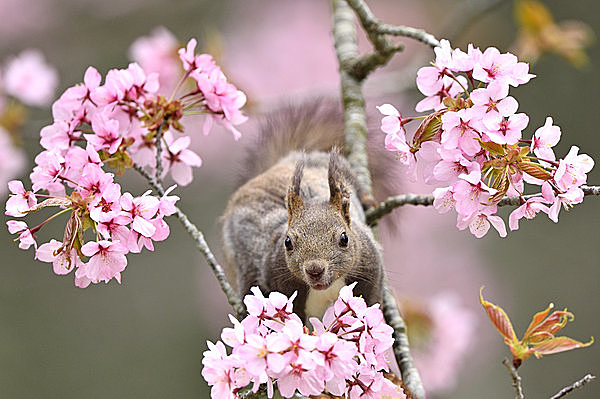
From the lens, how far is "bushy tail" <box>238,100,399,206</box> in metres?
2.90

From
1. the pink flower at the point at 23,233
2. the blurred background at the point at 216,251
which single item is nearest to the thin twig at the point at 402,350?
the pink flower at the point at 23,233

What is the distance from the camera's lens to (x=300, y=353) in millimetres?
1475

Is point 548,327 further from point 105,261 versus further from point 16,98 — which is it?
point 16,98

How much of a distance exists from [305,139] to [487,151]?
1.31 metres

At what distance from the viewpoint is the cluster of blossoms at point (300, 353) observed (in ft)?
4.85

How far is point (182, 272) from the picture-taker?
21.1 feet

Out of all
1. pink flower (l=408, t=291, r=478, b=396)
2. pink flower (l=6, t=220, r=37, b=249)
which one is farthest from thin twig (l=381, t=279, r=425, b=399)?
pink flower (l=408, t=291, r=478, b=396)

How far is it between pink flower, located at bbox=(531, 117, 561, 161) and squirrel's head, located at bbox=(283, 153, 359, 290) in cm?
52

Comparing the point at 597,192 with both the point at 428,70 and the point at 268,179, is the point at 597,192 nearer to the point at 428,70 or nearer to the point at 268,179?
the point at 428,70

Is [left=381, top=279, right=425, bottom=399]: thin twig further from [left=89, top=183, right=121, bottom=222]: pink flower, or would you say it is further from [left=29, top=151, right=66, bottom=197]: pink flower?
[left=29, top=151, right=66, bottom=197]: pink flower

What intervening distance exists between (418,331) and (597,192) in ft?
6.28

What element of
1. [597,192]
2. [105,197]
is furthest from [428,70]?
[105,197]

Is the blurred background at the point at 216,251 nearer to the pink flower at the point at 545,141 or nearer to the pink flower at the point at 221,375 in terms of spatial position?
the pink flower at the point at 545,141

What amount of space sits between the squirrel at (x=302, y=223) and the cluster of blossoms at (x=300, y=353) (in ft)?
1.05
